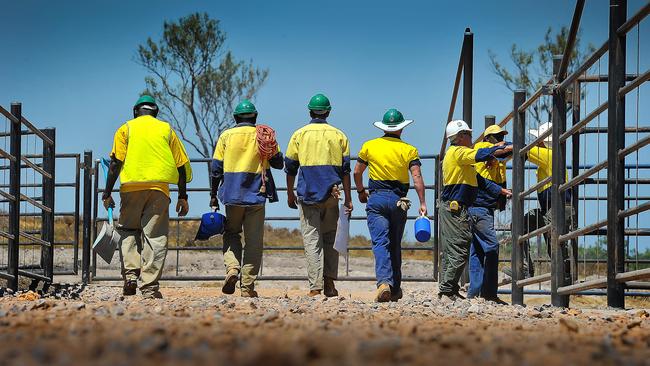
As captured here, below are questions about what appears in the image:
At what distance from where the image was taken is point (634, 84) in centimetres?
818

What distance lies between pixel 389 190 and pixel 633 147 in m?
3.55

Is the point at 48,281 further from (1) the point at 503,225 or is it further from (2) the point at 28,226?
(1) the point at 503,225

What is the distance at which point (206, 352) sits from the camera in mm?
4688

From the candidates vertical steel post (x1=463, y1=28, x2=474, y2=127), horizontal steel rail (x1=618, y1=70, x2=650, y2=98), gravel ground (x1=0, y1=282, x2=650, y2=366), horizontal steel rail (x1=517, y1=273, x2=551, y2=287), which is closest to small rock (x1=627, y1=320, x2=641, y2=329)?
gravel ground (x1=0, y1=282, x2=650, y2=366)

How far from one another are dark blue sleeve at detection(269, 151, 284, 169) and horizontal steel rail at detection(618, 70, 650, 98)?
13.3 ft

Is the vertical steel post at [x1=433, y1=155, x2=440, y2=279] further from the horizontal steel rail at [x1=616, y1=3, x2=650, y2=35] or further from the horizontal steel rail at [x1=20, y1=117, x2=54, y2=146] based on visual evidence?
the horizontal steel rail at [x1=616, y1=3, x2=650, y2=35]

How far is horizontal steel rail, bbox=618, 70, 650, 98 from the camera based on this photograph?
801 cm

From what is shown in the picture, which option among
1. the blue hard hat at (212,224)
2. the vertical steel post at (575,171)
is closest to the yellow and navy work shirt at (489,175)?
the vertical steel post at (575,171)

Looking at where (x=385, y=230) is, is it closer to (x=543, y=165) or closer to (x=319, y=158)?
(x=319, y=158)

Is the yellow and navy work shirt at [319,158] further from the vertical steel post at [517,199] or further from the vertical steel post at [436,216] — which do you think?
the vertical steel post at [436,216]

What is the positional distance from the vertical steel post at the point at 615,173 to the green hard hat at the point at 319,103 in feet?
12.1

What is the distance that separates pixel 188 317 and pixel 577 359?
2848 millimetres

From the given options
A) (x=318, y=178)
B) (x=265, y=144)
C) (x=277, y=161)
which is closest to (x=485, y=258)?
(x=318, y=178)

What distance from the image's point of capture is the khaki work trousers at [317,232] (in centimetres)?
1163
